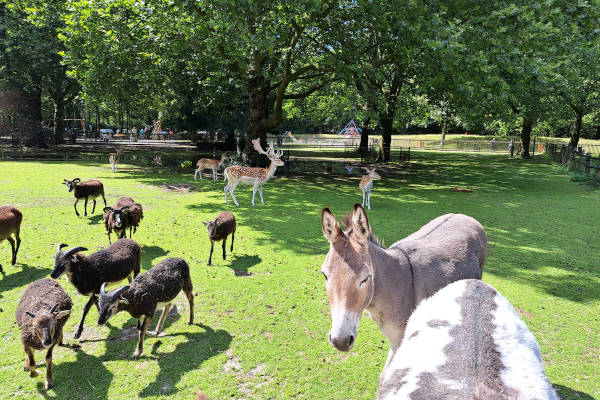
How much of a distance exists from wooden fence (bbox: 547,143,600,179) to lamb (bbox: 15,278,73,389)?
80.5 feet

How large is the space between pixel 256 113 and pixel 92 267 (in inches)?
642

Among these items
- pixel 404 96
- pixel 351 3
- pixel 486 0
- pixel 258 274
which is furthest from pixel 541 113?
pixel 258 274

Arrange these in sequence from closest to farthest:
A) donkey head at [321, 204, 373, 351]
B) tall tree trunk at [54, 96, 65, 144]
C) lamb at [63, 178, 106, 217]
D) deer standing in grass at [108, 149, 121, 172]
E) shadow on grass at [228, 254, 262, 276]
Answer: donkey head at [321, 204, 373, 351]
shadow on grass at [228, 254, 262, 276]
lamb at [63, 178, 106, 217]
deer standing in grass at [108, 149, 121, 172]
tall tree trunk at [54, 96, 65, 144]

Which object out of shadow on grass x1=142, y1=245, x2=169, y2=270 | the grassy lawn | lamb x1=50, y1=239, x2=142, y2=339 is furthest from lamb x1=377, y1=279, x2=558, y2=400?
shadow on grass x1=142, y1=245, x2=169, y2=270

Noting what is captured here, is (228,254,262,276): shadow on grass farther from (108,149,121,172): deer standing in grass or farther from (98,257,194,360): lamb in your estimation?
(108,149,121,172): deer standing in grass

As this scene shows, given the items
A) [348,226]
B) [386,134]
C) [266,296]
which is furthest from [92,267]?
[386,134]

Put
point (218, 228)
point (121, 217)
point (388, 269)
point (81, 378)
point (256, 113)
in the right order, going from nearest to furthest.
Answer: point (388, 269)
point (81, 378)
point (218, 228)
point (121, 217)
point (256, 113)

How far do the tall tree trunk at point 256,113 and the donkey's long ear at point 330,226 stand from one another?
59.6 feet

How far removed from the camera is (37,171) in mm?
18938

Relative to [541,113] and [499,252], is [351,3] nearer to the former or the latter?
[499,252]

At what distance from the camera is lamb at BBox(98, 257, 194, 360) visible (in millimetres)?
4523

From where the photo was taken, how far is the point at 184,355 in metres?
4.82

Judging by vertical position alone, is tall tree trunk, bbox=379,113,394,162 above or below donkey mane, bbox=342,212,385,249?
above

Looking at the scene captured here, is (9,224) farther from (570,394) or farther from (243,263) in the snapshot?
(570,394)
